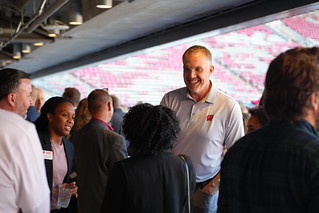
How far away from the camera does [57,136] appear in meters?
4.05

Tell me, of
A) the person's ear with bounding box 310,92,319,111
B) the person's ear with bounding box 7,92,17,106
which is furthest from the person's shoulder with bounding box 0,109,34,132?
the person's ear with bounding box 310,92,319,111

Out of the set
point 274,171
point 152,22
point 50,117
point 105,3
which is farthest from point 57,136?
point 152,22

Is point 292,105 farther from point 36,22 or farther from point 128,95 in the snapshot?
point 128,95

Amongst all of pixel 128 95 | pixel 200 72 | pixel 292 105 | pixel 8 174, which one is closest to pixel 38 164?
pixel 8 174

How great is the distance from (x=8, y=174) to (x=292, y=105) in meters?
1.16

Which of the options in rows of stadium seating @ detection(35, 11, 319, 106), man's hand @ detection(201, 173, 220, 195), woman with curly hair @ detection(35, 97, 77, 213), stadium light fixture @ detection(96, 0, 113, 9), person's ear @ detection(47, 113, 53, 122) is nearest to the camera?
man's hand @ detection(201, 173, 220, 195)

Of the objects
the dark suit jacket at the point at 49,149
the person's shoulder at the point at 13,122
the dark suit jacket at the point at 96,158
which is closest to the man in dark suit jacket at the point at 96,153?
the dark suit jacket at the point at 96,158

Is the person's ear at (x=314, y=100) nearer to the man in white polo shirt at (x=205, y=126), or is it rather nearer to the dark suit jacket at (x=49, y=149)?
the man in white polo shirt at (x=205, y=126)

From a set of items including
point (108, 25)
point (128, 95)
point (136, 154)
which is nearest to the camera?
point (136, 154)

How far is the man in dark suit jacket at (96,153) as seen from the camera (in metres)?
4.13

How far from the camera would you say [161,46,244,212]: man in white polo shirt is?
3.67 metres

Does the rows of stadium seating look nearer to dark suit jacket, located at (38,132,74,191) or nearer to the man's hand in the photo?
dark suit jacket, located at (38,132,74,191)

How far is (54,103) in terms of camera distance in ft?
13.4

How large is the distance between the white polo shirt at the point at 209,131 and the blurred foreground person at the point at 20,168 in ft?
5.14
